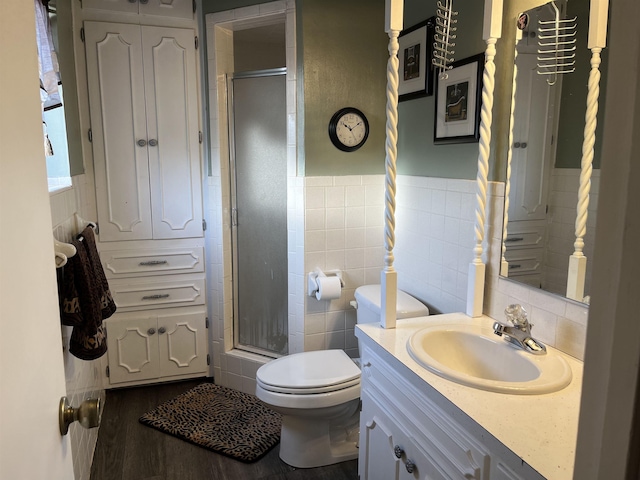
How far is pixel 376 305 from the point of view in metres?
2.32

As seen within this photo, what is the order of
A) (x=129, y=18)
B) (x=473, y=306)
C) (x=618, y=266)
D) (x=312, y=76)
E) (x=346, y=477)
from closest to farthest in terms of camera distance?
(x=618, y=266) < (x=473, y=306) < (x=346, y=477) < (x=312, y=76) < (x=129, y=18)

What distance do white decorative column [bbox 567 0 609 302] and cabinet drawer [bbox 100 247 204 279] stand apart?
218cm

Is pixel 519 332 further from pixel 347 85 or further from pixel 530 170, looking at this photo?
pixel 347 85

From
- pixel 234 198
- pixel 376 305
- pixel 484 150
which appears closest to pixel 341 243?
pixel 376 305

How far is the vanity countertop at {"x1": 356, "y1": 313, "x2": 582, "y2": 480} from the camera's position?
102cm

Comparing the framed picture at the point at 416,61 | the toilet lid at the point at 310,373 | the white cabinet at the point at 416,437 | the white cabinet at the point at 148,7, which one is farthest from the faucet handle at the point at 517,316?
the white cabinet at the point at 148,7

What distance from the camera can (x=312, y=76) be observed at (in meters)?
2.57

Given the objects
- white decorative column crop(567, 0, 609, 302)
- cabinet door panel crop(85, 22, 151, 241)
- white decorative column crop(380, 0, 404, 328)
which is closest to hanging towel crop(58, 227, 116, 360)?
cabinet door panel crop(85, 22, 151, 241)

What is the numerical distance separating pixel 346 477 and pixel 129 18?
267 cm

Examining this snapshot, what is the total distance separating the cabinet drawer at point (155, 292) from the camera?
294 cm

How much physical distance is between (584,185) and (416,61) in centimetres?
120

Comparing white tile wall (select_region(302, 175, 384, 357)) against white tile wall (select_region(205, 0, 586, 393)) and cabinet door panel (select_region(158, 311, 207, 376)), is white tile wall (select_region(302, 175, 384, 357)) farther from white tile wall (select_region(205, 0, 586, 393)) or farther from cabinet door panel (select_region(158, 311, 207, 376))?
cabinet door panel (select_region(158, 311, 207, 376))

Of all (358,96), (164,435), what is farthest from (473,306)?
(164,435)

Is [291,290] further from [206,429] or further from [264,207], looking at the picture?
[206,429]
